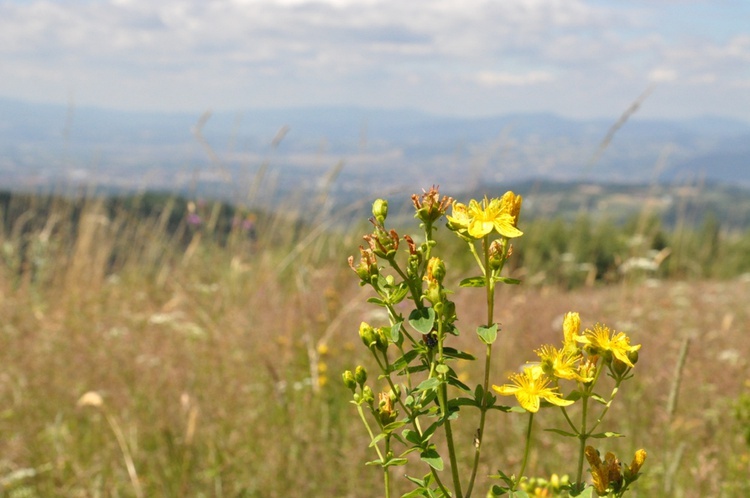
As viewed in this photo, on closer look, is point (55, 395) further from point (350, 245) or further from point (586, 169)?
point (586, 169)

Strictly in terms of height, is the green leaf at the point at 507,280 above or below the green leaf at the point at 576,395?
above

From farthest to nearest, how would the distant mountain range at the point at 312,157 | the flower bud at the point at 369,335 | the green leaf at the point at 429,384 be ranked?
the distant mountain range at the point at 312,157 < the flower bud at the point at 369,335 < the green leaf at the point at 429,384

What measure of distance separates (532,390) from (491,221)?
209 mm

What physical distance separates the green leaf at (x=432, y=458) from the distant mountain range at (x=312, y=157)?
0.39 m

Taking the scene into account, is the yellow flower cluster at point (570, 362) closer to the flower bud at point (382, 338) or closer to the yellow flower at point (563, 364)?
the yellow flower at point (563, 364)

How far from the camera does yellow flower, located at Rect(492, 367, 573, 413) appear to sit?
76cm

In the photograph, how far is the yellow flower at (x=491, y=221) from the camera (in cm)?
78

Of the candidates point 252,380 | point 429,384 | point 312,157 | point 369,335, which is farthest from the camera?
point 312,157

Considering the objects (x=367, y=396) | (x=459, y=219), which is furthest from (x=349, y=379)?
(x=459, y=219)

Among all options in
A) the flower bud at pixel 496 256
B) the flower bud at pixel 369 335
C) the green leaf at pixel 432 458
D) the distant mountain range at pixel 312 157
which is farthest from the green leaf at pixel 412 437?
the distant mountain range at pixel 312 157

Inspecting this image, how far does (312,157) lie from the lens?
630 centimetres

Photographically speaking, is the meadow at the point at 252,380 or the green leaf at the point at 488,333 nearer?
the green leaf at the point at 488,333

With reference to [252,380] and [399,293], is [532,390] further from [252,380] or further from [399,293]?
[252,380]

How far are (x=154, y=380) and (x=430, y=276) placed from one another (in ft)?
9.18
